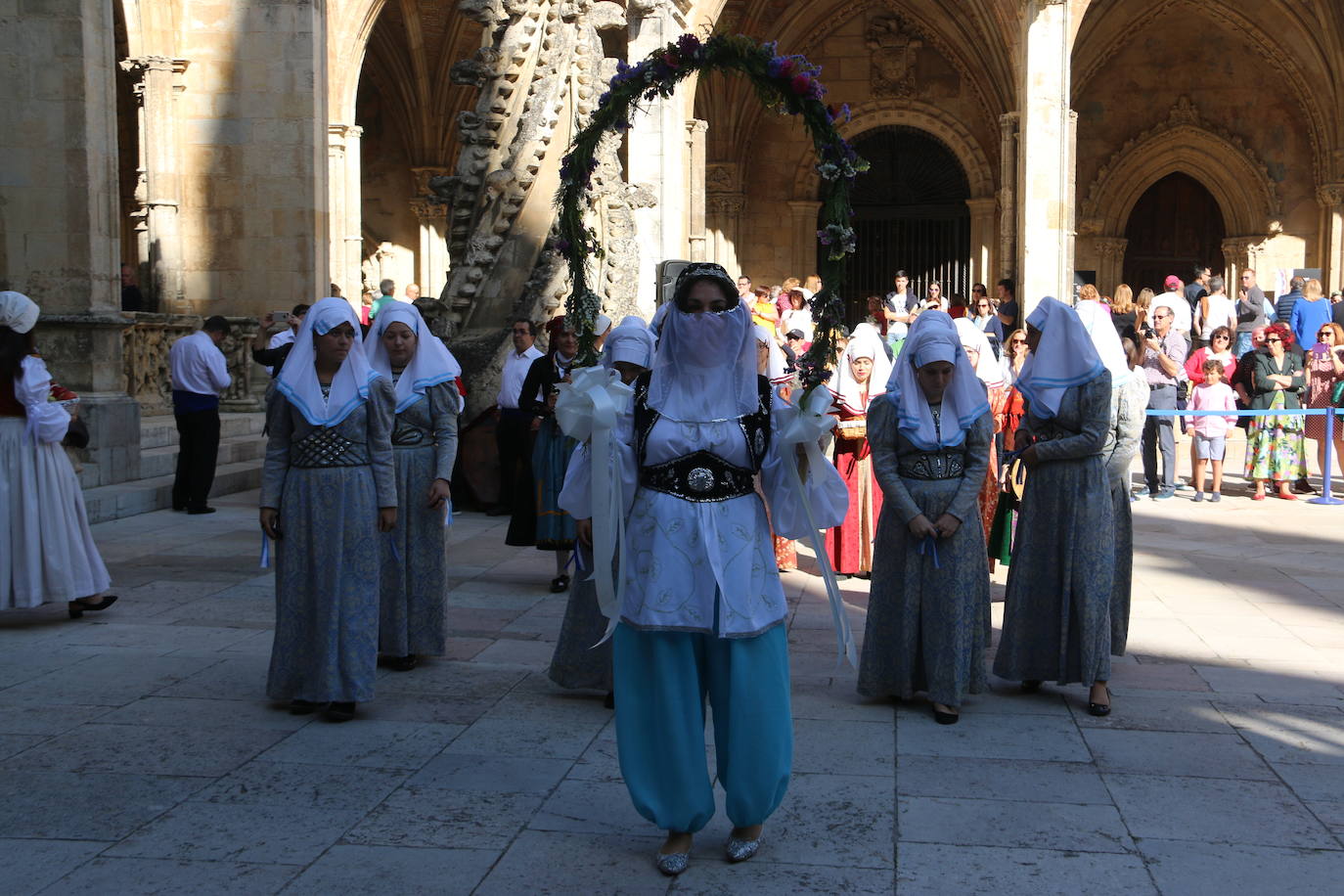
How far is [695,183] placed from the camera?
22.5m

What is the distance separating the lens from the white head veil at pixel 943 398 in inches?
213

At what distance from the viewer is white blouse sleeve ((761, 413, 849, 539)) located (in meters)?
4.12

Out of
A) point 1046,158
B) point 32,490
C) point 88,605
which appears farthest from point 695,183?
point 32,490

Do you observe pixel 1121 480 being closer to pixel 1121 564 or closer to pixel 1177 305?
pixel 1121 564

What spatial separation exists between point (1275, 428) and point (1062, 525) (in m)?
8.04

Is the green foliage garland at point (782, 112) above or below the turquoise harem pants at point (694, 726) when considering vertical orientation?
above

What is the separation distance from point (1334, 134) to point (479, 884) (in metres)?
26.1

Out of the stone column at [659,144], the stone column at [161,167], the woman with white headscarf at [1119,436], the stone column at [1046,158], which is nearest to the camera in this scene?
the woman with white headscarf at [1119,436]

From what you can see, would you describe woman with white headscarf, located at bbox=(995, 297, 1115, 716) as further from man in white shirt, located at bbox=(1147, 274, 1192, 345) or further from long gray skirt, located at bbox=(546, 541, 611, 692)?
man in white shirt, located at bbox=(1147, 274, 1192, 345)

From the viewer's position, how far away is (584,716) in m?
5.45

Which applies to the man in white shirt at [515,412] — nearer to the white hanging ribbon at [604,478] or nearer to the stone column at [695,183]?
the white hanging ribbon at [604,478]

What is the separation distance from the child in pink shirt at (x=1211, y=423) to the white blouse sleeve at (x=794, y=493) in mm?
9508

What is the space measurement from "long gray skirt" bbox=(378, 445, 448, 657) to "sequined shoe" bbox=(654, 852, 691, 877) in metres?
2.53

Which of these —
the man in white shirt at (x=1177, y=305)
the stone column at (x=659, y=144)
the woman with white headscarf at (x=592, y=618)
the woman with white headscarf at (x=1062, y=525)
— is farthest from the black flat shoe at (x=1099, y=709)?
the stone column at (x=659, y=144)
